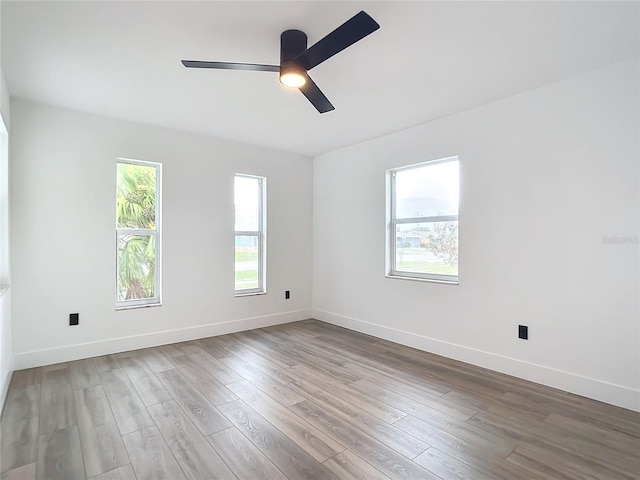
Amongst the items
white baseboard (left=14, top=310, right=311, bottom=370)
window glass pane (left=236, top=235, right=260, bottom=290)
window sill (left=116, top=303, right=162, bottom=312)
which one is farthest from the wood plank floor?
window glass pane (left=236, top=235, right=260, bottom=290)

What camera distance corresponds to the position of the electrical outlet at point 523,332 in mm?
2992

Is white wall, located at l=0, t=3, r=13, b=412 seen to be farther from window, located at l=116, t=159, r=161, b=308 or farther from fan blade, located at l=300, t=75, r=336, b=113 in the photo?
fan blade, located at l=300, t=75, r=336, b=113

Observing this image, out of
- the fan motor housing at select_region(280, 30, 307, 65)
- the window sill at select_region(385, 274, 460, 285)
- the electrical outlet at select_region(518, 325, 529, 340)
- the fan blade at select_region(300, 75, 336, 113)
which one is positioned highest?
the fan motor housing at select_region(280, 30, 307, 65)

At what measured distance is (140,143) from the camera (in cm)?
383

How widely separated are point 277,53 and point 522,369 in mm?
3232

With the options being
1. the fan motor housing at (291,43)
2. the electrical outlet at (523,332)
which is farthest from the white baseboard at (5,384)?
the electrical outlet at (523,332)

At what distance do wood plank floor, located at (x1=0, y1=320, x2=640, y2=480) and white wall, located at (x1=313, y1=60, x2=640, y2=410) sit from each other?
0.87 ft

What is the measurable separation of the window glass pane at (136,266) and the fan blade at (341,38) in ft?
9.34

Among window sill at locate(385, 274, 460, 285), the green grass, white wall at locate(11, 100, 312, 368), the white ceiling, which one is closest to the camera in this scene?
the white ceiling

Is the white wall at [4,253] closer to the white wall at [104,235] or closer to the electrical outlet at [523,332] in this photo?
the white wall at [104,235]

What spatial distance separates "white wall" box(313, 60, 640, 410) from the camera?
253 centimetres

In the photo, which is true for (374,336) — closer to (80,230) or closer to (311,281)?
(311,281)

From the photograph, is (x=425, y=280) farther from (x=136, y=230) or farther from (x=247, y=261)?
(x=136, y=230)

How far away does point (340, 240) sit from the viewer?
4871 mm
